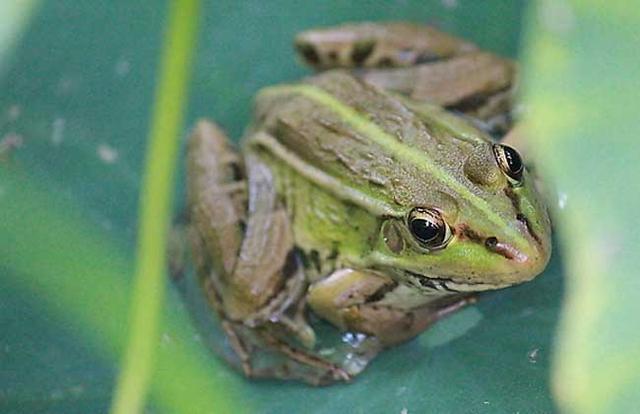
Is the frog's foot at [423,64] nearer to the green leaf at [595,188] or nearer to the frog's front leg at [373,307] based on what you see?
the frog's front leg at [373,307]

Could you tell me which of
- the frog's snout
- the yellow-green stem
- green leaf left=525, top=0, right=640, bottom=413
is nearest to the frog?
the frog's snout

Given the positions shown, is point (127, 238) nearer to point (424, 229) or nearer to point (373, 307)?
point (373, 307)

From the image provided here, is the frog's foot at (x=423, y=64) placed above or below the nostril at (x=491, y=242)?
above

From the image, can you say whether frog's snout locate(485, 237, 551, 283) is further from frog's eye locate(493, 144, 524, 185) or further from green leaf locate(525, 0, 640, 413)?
green leaf locate(525, 0, 640, 413)

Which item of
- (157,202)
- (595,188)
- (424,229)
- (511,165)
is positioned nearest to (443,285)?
(424,229)

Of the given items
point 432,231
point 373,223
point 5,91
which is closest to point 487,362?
point 432,231

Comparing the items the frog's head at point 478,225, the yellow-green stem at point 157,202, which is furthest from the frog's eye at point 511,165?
the yellow-green stem at point 157,202

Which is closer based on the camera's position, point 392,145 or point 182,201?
point 392,145
